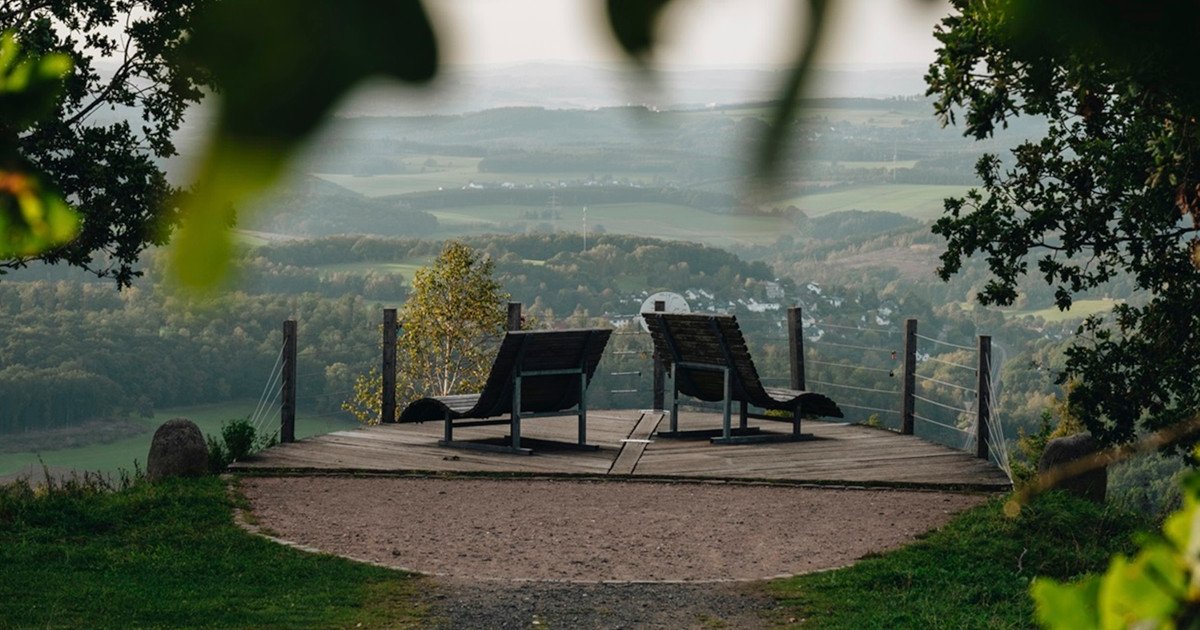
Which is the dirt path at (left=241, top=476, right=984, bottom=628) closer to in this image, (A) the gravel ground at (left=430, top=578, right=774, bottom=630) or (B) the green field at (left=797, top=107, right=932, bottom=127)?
(A) the gravel ground at (left=430, top=578, right=774, bottom=630)

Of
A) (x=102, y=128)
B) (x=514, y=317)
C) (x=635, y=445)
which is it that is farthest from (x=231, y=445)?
(x=102, y=128)

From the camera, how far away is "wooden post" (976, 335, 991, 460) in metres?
9.23

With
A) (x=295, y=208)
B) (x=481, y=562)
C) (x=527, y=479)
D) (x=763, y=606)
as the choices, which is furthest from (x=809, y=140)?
(x=527, y=479)

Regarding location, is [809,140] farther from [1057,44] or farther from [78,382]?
[78,382]

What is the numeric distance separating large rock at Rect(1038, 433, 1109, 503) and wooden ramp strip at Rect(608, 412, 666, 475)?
7.64 ft

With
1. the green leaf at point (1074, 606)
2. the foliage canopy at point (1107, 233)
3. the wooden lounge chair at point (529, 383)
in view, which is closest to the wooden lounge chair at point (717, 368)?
the wooden lounge chair at point (529, 383)

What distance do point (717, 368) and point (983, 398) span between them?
1.74 meters

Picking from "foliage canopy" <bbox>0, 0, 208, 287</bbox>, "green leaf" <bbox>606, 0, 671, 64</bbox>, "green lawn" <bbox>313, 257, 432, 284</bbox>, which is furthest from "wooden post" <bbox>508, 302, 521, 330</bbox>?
"green leaf" <bbox>606, 0, 671, 64</bbox>

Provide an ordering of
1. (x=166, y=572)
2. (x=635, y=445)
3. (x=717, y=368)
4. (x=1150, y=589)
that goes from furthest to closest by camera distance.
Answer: (x=635, y=445) → (x=717, y=368) → (x=166, y=572) → (x=1150, y=589)

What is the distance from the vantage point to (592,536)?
23.3 ft

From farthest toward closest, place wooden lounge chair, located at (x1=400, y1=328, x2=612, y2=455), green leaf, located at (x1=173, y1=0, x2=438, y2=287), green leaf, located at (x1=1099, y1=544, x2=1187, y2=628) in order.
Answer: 1. wooden lounge chair, located at (x1=400, y1=328, x2=612, y2=455)
2. green leaf, located at (x1=173, y1=0, x2=438, y2=287)
3. green leaf, located at (x1=1099, y1=544, x2=1187, y2=628)

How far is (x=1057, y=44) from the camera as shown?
767mm

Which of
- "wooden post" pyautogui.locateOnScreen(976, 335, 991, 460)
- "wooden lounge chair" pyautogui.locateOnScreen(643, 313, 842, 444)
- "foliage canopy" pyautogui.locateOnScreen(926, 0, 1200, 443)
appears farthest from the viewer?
"wooden post" pyautogui.locateOnScreen(976, 335, 991, 460)

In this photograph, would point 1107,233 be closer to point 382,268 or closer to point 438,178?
point 382,268
